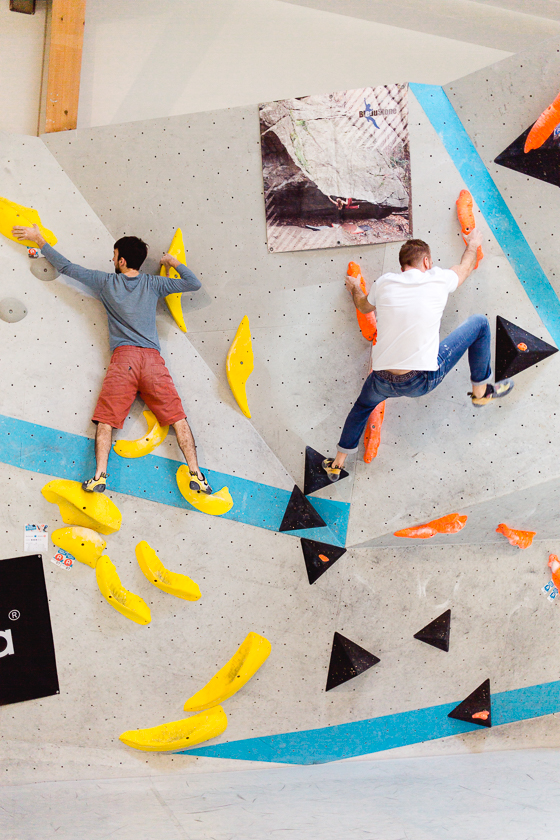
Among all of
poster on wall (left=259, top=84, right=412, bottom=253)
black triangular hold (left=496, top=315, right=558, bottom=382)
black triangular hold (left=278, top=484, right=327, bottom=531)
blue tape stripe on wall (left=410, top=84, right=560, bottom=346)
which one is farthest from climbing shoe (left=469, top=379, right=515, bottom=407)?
black triangular hold (left=278, top=484, right=327, bottom=531)

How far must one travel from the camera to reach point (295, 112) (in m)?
3.06

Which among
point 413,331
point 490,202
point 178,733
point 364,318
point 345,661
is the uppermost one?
point 490,202

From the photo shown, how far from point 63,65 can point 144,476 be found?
83.3 inches

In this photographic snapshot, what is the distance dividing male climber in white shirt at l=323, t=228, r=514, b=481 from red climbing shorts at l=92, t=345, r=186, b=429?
0.96 meters

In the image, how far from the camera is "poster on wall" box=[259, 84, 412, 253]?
3.06m

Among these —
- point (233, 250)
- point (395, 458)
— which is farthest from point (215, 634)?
point (233, 250)

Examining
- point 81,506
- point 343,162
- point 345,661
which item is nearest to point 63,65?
point 343,162

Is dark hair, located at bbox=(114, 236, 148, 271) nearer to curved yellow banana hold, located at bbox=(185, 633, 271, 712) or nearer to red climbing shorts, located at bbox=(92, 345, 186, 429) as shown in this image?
red climbing shorts, located at bbox=(92, 345, 186, 429)

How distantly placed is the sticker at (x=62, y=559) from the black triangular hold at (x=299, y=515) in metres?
1.10

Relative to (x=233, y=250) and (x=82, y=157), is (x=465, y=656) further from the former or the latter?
(x=82, y=157)

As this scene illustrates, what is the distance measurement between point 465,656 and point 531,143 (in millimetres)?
2739

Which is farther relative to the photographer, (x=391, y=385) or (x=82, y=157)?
(x=82, y=157)

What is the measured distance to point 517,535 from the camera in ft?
10.6

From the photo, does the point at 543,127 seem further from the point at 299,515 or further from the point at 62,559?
the point at 62,559
